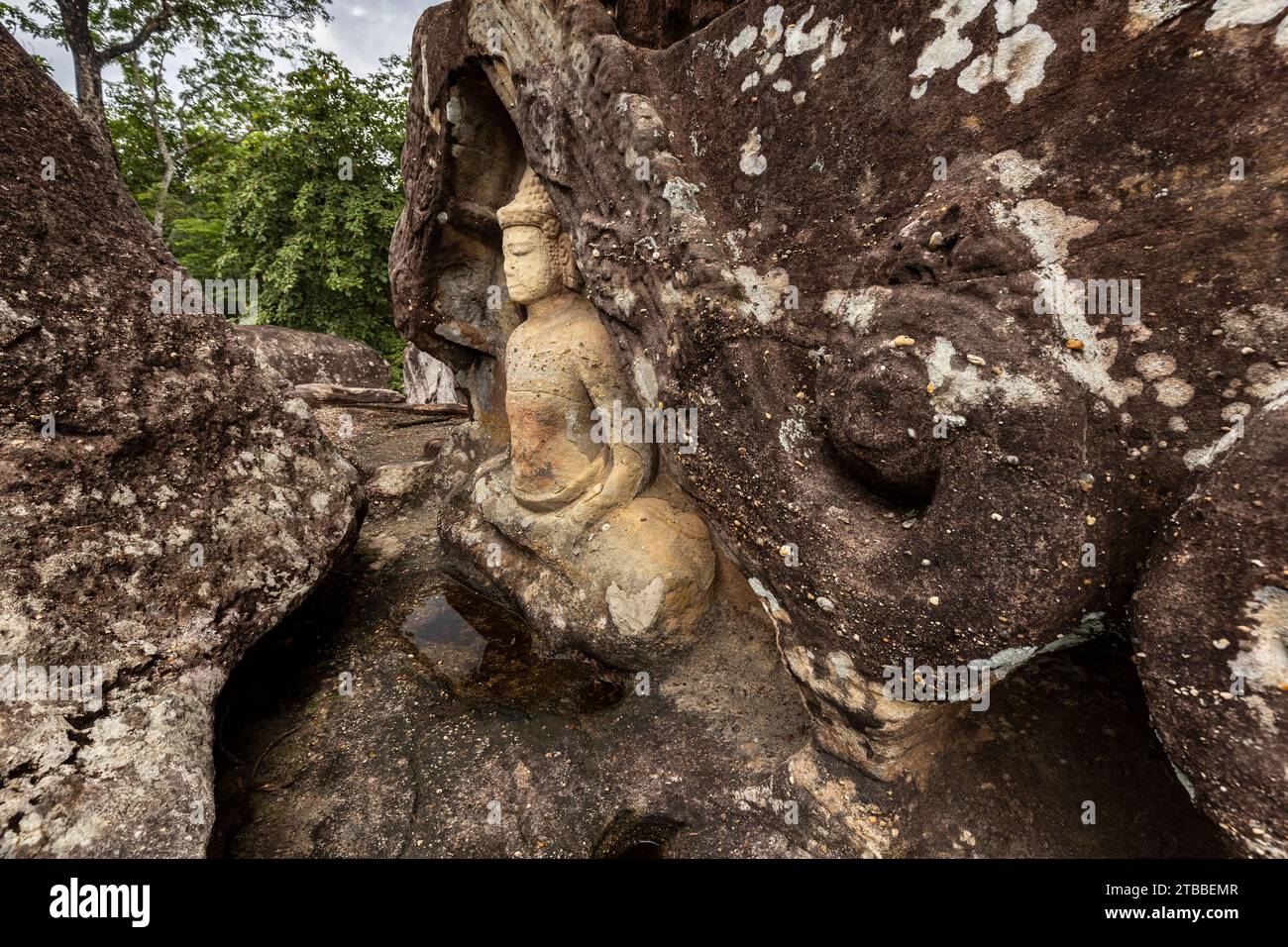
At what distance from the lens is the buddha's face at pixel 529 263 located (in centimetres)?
312

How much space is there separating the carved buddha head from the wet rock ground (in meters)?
1.82

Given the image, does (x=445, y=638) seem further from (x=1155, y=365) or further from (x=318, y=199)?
(x=318, y=199)

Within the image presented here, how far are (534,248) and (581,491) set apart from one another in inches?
49.8

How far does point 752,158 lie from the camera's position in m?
1.97

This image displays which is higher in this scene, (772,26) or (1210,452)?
(772,26)

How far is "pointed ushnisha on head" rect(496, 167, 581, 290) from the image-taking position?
3.05 metres

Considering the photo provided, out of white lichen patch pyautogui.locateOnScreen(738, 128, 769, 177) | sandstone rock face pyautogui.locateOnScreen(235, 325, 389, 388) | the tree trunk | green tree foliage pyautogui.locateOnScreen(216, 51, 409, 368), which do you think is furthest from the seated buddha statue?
the tree trunk

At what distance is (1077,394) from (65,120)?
11.6ft

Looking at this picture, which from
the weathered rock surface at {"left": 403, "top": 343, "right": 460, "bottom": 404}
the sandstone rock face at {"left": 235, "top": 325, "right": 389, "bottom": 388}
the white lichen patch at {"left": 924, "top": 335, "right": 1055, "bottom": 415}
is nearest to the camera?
the white lichen patch at {"left": 924, "top": 335, "right": 1055, "bottom": 415}

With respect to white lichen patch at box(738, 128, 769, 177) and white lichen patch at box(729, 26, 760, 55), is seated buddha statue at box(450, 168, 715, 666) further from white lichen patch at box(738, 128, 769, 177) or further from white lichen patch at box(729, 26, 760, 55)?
white lichen patch at box(729, 26, 760, 55)

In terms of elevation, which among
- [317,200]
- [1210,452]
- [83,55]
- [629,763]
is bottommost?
[629,763]

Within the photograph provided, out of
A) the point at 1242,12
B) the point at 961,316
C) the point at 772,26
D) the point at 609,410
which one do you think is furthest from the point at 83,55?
the point at 1242,12

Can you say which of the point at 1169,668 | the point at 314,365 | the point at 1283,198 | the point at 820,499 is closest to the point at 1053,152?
the point at 1283,198

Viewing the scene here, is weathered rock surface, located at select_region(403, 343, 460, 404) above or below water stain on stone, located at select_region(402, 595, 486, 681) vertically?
above
